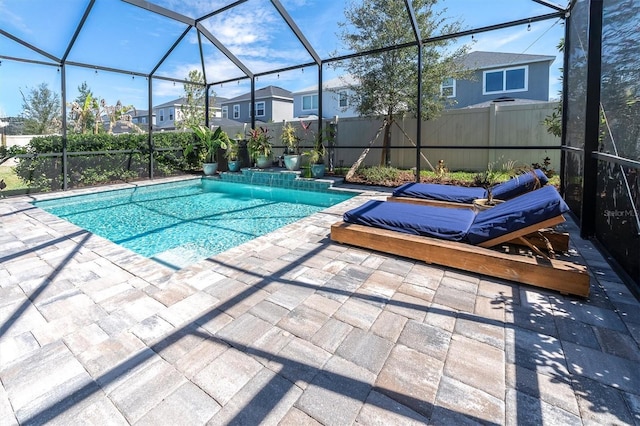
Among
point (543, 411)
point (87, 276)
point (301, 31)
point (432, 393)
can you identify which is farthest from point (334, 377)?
point (301, 31)

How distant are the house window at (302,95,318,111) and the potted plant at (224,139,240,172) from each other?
38.9ft

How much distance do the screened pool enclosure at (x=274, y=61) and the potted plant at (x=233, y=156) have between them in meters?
1.76

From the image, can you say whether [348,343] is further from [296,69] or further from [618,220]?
[296,69]

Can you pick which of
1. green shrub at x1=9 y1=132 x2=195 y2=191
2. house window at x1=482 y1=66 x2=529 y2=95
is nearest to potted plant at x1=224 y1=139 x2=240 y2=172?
green shrub at x1=9 y1=132 x2=195 y2=191

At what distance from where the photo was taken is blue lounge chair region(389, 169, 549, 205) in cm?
459

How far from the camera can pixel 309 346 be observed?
218 centimetres

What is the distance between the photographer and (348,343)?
2.21 meters

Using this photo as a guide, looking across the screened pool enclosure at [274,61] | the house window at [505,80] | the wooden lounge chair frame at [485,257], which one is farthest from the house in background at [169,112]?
the wooden lounge chair frame at [485,257]

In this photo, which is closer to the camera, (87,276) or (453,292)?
(453,292)

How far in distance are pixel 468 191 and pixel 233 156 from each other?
8.71m

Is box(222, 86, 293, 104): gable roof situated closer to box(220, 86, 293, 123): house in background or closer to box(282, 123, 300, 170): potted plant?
box(220, 86, 293, 123): house in background

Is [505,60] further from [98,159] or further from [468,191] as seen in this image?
[98,159]

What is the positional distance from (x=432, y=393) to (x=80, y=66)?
11049mm

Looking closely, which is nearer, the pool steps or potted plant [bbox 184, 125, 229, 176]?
the pool steps
